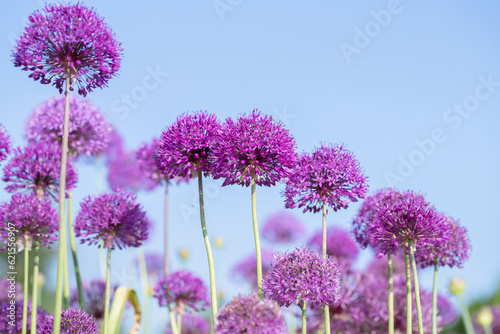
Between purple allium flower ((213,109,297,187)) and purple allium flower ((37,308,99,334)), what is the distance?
162 centimetres

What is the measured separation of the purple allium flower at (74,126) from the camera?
6512 mm

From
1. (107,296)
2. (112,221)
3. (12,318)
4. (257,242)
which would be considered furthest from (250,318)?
(12,318)

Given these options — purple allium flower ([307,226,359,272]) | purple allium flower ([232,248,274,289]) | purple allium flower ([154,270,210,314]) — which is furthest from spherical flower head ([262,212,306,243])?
purple allium flower ([154,270,210,314])

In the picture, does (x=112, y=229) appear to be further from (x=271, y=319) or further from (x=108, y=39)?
(x=271, y=319)

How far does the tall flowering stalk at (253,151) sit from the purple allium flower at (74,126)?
2790 mm

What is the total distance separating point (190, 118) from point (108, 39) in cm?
94

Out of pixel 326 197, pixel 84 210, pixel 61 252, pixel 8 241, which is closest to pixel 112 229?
pixel 84 210

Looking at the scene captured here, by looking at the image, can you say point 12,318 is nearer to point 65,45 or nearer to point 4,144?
point 4,144

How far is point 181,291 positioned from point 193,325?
1515mm

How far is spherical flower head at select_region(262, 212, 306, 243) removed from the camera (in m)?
9.86

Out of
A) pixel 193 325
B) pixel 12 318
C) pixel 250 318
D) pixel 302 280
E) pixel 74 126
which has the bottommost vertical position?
pixel 193 325

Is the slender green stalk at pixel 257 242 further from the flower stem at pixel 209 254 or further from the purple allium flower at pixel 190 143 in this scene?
the purple allium flower at pixel 190 143

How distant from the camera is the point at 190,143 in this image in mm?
4461

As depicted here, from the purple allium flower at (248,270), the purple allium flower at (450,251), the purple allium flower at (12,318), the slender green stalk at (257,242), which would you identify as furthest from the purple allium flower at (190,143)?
the purple allium flower at (248,270)
